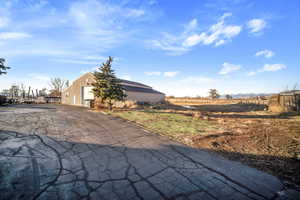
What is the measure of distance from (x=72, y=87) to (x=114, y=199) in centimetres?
2752

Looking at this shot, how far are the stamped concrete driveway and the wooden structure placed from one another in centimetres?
1506

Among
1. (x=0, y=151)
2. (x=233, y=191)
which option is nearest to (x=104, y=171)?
(x=233, y=191)

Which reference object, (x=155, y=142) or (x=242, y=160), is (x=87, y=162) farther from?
(x=242, y=160)

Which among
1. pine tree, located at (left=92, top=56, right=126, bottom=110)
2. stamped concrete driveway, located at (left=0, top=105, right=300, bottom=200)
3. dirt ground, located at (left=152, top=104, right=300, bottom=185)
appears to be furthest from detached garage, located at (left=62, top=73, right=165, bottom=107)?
dirt ground, located at (left=152, top=104, right=300, bottom=185)

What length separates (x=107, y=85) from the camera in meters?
13.7

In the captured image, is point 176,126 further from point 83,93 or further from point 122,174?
point 83,93

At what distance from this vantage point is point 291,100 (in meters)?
12.6

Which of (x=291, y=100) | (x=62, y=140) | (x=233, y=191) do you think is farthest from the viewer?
(x=291, y=100)

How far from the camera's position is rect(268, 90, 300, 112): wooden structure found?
12074mm

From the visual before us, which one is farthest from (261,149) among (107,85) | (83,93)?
(83,93)

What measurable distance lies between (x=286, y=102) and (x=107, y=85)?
19616mm

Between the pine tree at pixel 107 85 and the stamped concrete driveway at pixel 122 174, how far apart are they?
9.38 metres

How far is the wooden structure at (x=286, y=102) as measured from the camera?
12074mm

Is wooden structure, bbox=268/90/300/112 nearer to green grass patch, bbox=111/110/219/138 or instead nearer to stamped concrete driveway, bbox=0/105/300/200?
green grass patch, bbox=111/110/219/138
